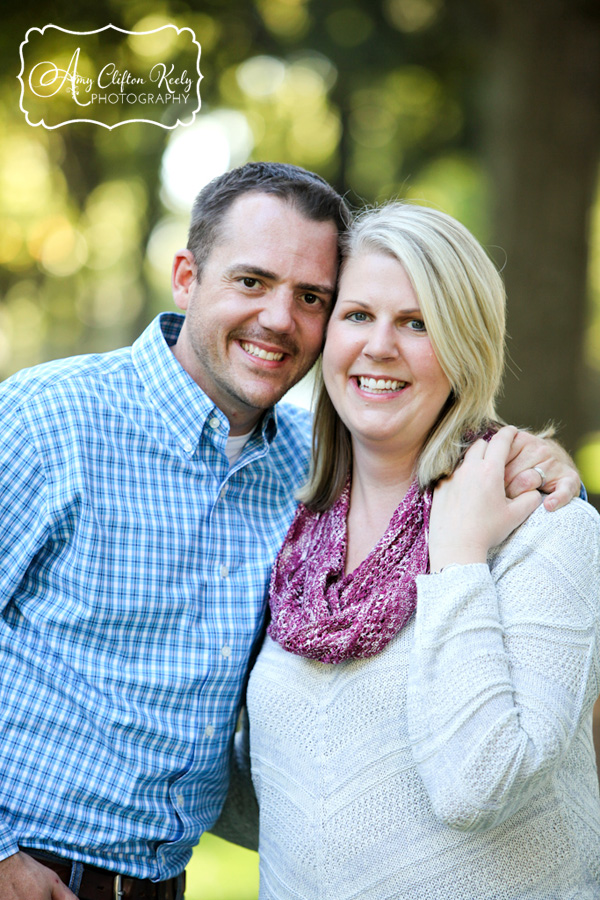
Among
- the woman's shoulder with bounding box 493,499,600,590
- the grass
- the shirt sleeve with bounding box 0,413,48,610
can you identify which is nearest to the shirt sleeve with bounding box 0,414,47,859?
the shirt sleeve with bounding box 0,413,48,610

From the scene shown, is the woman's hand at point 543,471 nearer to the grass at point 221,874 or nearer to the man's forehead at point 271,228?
the man's forehead at point 271,228

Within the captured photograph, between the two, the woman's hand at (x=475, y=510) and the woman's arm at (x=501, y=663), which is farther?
the woman's hand at (x=475, y=510)

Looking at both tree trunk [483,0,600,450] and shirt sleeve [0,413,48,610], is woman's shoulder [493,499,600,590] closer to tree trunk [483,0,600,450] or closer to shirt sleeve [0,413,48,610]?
shirt sleeve [0,413,48,610]

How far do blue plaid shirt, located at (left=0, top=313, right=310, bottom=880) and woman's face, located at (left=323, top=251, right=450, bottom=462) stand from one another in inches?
17.5

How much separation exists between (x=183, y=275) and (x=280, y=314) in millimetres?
446

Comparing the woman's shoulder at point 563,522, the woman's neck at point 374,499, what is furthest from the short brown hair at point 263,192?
the woman's shoulder at point 563,522

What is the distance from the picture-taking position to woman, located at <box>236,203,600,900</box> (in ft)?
5.43

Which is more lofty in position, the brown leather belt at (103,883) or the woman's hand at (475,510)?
the woman's hand at (475,510)

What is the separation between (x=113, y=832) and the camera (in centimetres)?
205

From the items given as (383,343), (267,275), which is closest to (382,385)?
(383,343)

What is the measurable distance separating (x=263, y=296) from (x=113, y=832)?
4.85 ft

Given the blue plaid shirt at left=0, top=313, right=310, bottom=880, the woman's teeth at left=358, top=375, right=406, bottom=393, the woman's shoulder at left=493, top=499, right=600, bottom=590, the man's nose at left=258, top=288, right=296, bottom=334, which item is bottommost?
the blue plaid shirt at left=0, top=313, right=310, bottom=880

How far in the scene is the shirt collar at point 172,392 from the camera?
2.29 metres

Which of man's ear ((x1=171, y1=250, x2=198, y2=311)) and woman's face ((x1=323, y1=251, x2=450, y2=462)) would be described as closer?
woman's face ((x1=323, y1=251, x2=450, y2=462))
